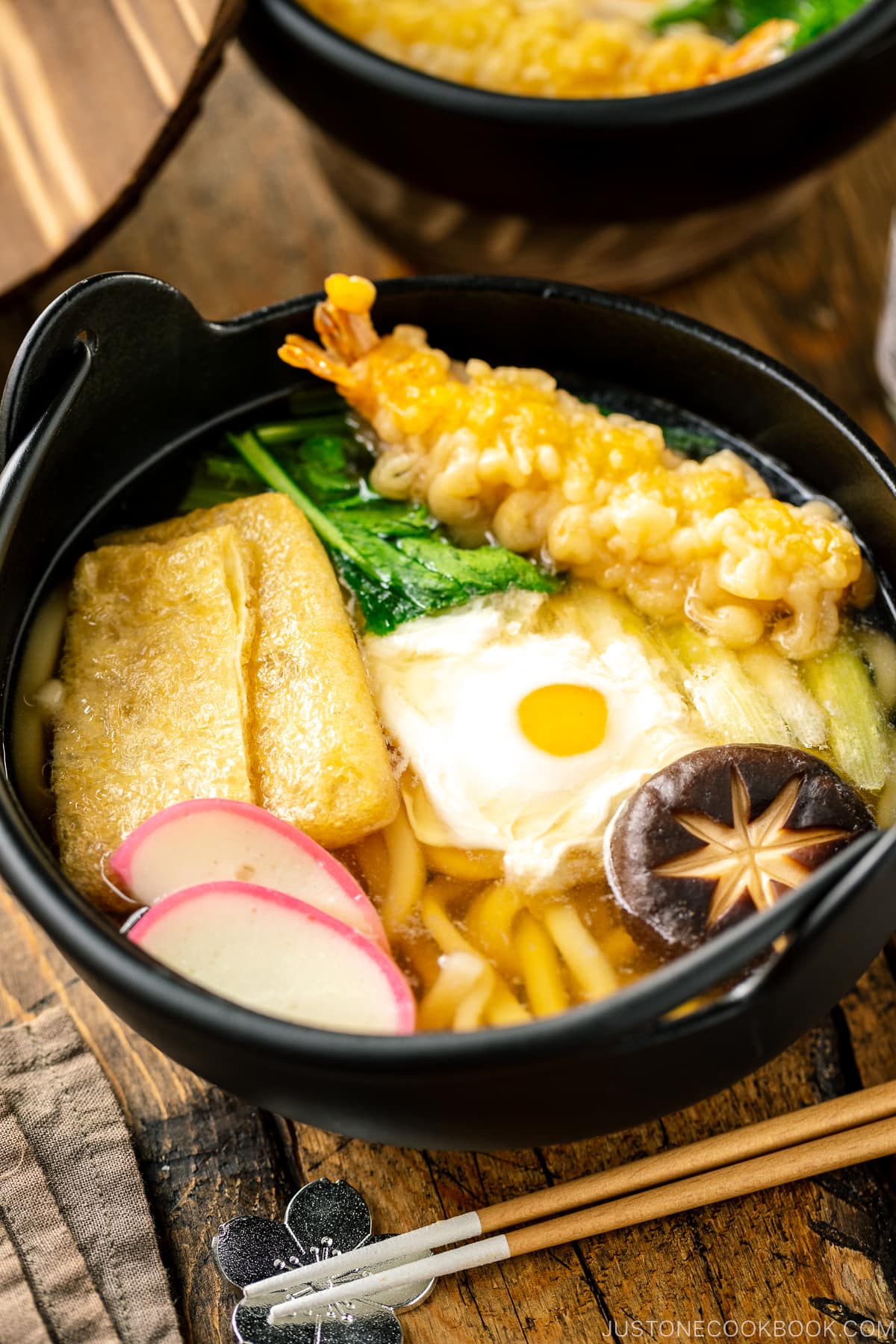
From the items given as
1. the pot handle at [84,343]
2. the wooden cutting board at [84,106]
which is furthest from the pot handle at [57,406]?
the wooden cutting board at [84,106]

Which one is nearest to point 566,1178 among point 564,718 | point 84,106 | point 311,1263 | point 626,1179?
point 626,1179

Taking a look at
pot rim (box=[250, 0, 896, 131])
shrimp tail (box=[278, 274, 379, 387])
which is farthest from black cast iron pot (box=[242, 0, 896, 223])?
Answer: shrimp tail (box=[278, 274, 379, 387])

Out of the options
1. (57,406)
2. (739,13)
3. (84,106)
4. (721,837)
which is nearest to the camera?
(721,837)

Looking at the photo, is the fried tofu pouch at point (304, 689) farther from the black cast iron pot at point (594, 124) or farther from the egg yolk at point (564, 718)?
the black cast iron pot at point (594, 124)

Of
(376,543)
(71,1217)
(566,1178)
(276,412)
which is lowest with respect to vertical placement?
(566,1178)

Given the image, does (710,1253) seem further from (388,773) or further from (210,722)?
(210,722)

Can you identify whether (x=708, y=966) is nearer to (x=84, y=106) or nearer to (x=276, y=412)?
(x=276, y=412)
